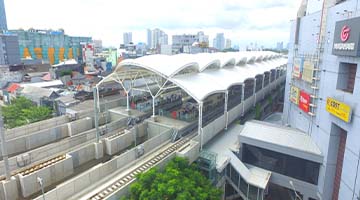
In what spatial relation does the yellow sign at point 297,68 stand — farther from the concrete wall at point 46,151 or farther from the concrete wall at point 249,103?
the concrete wall at point 46,151

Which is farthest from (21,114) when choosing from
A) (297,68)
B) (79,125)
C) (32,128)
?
(297,68)

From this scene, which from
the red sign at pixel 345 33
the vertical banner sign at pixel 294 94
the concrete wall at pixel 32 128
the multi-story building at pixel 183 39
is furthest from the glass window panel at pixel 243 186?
the multi-story building at pixel 183 39

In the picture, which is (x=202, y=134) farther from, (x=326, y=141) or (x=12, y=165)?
(x=12, y=165)

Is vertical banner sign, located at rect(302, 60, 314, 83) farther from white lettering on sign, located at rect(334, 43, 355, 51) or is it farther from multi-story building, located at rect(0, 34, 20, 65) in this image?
multi-story building, located at rect(0, 34, 20, 65)

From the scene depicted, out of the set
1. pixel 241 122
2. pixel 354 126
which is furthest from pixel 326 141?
pixel 241 122

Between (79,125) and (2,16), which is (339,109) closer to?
(79,125)

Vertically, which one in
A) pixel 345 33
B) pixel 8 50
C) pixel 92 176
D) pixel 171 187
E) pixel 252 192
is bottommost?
pixel 252 192
